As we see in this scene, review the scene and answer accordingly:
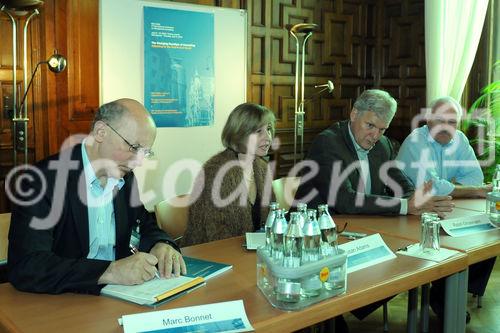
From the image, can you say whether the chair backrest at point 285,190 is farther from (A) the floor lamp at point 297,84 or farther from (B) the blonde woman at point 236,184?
(A) the floor lamp at point 297,84

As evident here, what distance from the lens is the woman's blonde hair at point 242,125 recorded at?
2752 mm

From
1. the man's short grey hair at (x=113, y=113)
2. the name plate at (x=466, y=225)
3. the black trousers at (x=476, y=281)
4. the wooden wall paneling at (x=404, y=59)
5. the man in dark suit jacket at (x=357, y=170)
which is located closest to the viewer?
the man's short grey hair at (x=113, y=113)

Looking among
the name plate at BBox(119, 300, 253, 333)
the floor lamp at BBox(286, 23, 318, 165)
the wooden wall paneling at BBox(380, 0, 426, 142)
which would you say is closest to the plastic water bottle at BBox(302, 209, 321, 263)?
the name plate at BBox(119, 300, 253, 333)

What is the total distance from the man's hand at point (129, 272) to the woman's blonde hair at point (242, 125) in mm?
1145

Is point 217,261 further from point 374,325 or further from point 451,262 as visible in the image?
point 374,325

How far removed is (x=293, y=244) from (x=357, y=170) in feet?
5.05

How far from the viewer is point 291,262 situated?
62.0 inches

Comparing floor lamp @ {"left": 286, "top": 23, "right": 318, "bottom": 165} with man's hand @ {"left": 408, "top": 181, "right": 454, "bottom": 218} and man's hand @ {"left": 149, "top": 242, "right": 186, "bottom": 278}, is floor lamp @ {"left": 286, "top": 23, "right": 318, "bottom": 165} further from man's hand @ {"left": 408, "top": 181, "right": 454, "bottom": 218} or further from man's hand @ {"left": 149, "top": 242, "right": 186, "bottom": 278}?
man's hand @ {"left": 149, "top": 242, "right": 186, "bottom": 278}

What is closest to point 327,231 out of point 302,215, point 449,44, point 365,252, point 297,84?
point 302,215

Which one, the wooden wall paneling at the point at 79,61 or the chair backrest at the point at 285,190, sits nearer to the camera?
the chair backrest at the point at 285,190

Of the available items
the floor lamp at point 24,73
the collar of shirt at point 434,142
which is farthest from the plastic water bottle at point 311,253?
the floor lamp at point 24,73

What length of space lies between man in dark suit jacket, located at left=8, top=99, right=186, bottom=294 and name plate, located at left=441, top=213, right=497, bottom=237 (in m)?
1.22

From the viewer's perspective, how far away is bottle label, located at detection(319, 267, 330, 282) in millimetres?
1602

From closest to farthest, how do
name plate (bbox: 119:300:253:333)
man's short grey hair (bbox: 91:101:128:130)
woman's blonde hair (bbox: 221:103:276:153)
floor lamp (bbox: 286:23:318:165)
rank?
1. name plate (bbox: 119:300:253:333)
2. man's short grey hair (bbox: 91:101:128:130)
3. woman's blonde hair (bbox: 221:103:276:153)
4. floor lamp (bbox: 286:23:318:165)
